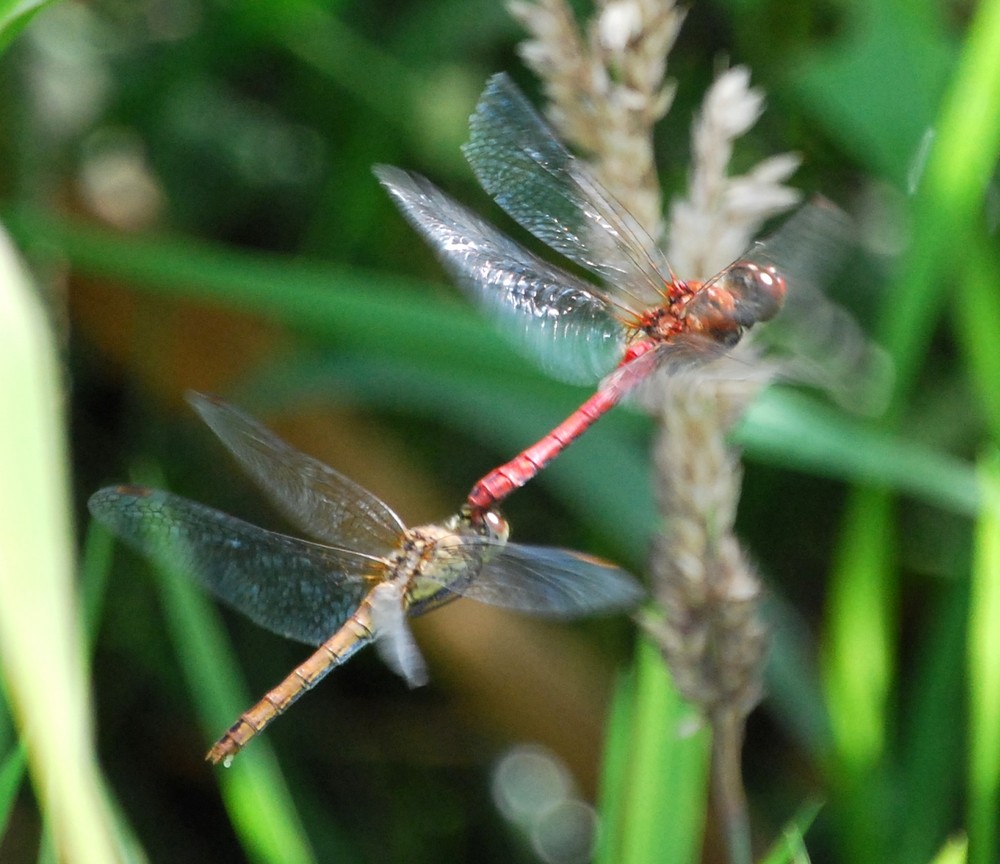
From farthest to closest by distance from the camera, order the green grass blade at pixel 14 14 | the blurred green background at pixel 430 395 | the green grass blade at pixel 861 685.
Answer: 1. the blurred green background at pixel 430 395
2. the green grass blade at pixel 861 685
3. the green grass blade at pixel 14 14

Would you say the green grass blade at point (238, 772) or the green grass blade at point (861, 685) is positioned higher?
the green grass blade at point (238, 772)

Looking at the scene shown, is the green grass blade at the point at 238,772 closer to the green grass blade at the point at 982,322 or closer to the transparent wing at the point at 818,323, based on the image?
the transparent wing at the point at 818,323

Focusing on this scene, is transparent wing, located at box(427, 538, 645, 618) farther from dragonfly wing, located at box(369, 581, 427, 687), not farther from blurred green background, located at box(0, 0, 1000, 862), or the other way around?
blurred green background, located at box(0, 0, 1000, 862)

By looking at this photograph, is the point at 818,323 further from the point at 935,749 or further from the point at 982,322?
the point at 935,749

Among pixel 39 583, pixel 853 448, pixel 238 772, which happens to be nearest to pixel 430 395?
pixel 853 448

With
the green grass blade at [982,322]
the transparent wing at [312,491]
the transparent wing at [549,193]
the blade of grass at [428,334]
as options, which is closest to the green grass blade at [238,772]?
the transparent wing at [312,491]

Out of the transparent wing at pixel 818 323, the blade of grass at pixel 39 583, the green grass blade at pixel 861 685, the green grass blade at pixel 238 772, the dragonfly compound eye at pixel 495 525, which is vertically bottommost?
the green grass blade at pixel 861 685

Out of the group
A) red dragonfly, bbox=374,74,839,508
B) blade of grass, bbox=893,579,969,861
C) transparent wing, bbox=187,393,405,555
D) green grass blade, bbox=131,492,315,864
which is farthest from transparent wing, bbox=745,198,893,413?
green grass blade, bbox=131,492,315,864
